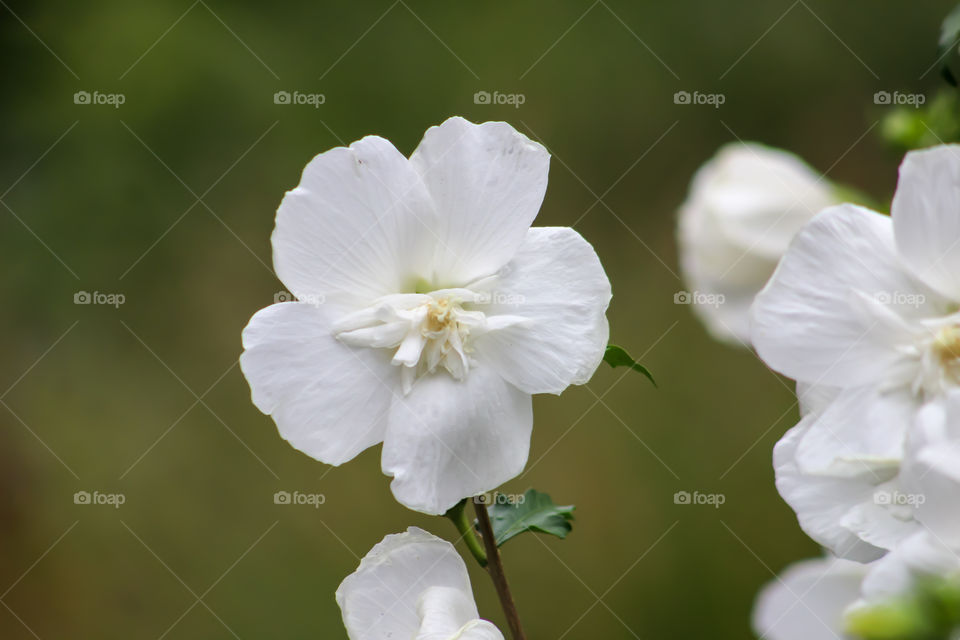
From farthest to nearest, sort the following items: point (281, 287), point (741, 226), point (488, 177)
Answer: point (281, 287) < point (741, 226) < point (488, 177)

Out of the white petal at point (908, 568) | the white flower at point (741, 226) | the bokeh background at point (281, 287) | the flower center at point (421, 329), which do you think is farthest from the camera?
the bokeh background at point (281, 287)

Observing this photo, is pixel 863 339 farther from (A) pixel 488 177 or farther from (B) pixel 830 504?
(A) pixel 488 177

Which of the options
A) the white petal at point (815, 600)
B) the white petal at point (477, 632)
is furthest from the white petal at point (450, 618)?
the white petal at point (815, 600)

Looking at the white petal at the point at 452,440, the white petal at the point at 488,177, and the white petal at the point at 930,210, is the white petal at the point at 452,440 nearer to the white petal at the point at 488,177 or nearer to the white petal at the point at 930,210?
the white petal at the point at 488,177

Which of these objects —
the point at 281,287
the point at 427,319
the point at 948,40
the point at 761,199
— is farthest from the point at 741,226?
the point at 281,287

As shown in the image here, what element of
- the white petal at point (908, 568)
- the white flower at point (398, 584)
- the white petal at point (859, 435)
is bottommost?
the white petal at point (908, 568)

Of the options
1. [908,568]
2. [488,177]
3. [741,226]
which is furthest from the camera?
[741,226]

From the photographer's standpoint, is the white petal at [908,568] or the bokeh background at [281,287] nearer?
the white petal at [908,568]
